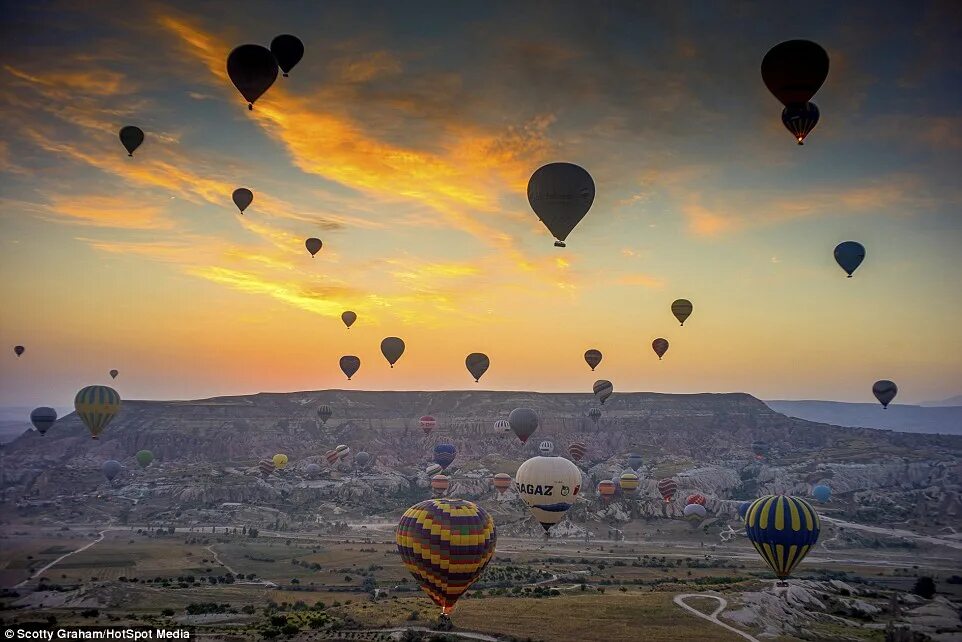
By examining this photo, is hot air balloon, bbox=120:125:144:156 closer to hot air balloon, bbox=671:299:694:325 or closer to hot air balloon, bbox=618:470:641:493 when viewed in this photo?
hot air balloon, bbox=671:299:694:325

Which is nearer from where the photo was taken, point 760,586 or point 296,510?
point 760,586

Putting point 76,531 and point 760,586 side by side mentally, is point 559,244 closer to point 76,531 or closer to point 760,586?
point 760,586

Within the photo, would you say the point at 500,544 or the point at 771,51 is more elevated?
the point at 771,51

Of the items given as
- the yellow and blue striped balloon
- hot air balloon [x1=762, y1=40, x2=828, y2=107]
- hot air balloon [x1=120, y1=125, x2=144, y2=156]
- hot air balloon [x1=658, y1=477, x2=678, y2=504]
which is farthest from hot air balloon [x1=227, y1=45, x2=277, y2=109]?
hot air balloon [x1=658, y1=477, x2=678, y2=504]

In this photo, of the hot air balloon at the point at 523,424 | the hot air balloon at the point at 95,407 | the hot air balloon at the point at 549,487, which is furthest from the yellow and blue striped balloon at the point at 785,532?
the hot air balloon at the point at 95,407

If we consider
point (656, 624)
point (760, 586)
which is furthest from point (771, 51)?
point (760, 586)

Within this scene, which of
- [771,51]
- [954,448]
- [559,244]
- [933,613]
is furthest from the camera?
[954,448]

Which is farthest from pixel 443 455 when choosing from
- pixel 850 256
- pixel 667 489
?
pixel 850 256
